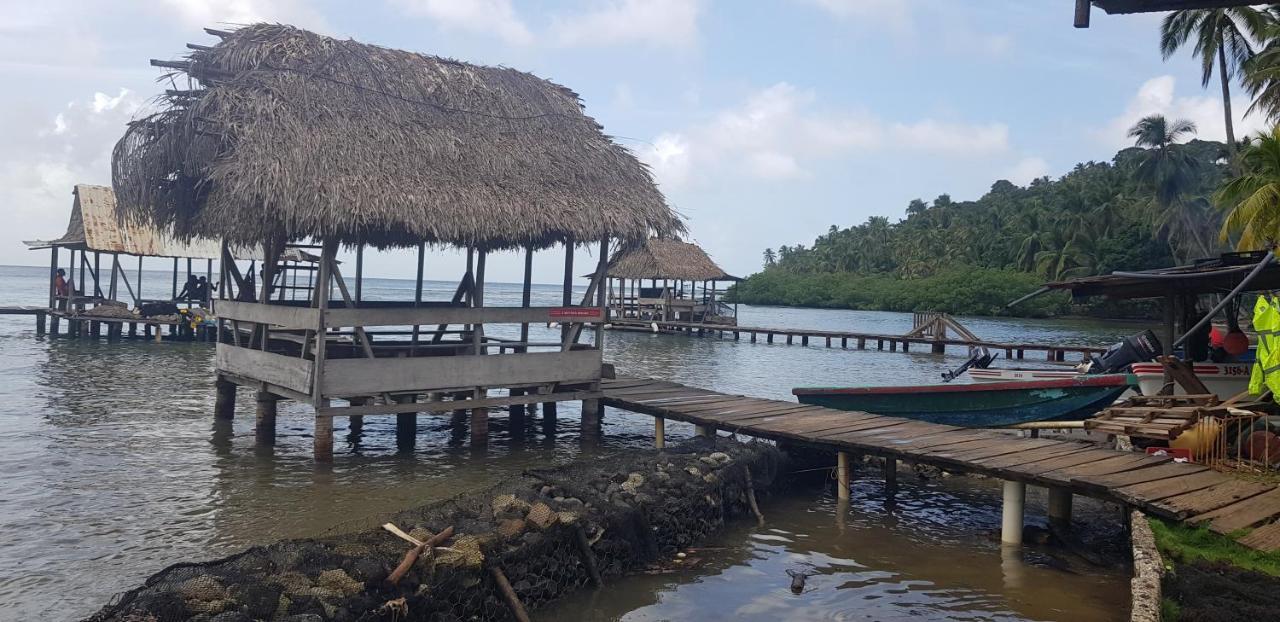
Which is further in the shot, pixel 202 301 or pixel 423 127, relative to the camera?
pixel 202 301

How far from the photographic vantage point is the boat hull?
1160 centimetres

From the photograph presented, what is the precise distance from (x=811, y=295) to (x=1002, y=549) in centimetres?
6670

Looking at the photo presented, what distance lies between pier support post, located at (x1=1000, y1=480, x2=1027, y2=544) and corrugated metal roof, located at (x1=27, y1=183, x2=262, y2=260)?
21.6 metres

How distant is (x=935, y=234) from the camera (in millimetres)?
70938

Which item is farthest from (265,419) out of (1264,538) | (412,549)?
(1264,538)

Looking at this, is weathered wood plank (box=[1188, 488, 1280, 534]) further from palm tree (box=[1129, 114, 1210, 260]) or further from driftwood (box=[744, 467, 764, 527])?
palm tree (box=[1129, 114, 1210, 260])

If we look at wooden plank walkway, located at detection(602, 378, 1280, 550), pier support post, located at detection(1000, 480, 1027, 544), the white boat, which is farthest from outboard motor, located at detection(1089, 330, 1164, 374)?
pier support post, located at detection(1000, 480, 1027, 544)

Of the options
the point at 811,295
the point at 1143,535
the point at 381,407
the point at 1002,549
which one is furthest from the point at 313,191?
the point at 811,295

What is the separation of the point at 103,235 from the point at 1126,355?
2435 centimetres

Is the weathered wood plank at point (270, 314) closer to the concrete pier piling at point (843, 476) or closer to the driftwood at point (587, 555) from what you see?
the driftwood at point (587, 555)

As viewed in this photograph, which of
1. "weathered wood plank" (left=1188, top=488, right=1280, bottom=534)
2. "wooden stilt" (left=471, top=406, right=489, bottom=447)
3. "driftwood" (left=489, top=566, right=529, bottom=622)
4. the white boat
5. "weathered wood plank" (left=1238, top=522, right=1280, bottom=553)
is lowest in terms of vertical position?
"driftwood" (left=489, top=566, right=529, bottom=622)

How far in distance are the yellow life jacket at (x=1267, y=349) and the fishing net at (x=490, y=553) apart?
186 inches

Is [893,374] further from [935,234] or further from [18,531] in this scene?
[935,234]

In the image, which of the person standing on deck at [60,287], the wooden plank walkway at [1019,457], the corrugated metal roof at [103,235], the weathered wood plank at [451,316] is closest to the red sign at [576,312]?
the weathered wood plank at [451,316]
